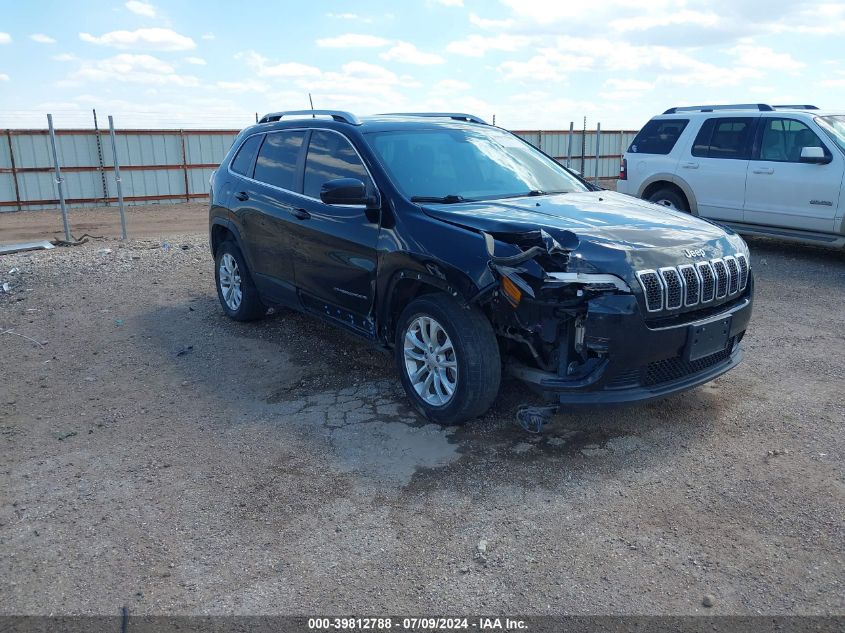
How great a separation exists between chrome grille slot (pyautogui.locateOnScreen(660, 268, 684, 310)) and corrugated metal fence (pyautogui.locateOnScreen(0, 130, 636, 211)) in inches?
757

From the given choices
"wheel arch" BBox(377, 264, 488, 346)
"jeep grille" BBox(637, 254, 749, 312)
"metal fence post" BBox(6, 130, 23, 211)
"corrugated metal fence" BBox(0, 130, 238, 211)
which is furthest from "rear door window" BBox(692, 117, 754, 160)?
"metal fence post" BBox(6, 130, 23, 211)

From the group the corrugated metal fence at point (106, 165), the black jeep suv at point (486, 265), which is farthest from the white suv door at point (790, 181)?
the corrugated metal fence at point (106, 165)

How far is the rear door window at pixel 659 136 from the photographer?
10992mm

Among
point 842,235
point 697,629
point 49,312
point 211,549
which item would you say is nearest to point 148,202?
point 49,312

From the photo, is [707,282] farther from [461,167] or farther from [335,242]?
[335,242]

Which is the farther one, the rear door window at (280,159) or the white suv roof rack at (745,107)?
the white suv roof rack at (745,107)

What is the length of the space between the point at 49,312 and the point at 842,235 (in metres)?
9.41

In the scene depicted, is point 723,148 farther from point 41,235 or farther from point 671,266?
point 41,235

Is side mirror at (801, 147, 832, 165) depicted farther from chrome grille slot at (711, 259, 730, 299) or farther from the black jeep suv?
chrome grille slot at (711, 259, 730, 299)

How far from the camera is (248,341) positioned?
6.50 metres

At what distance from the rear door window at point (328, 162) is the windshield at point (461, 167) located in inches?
7.3

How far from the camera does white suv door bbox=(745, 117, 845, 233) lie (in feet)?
30.2

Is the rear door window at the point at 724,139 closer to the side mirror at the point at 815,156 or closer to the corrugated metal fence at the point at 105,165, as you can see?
the side mirror at the point at 815,156

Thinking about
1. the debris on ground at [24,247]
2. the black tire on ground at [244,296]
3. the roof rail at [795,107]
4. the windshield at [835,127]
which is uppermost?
the roof rail at [795,107]
